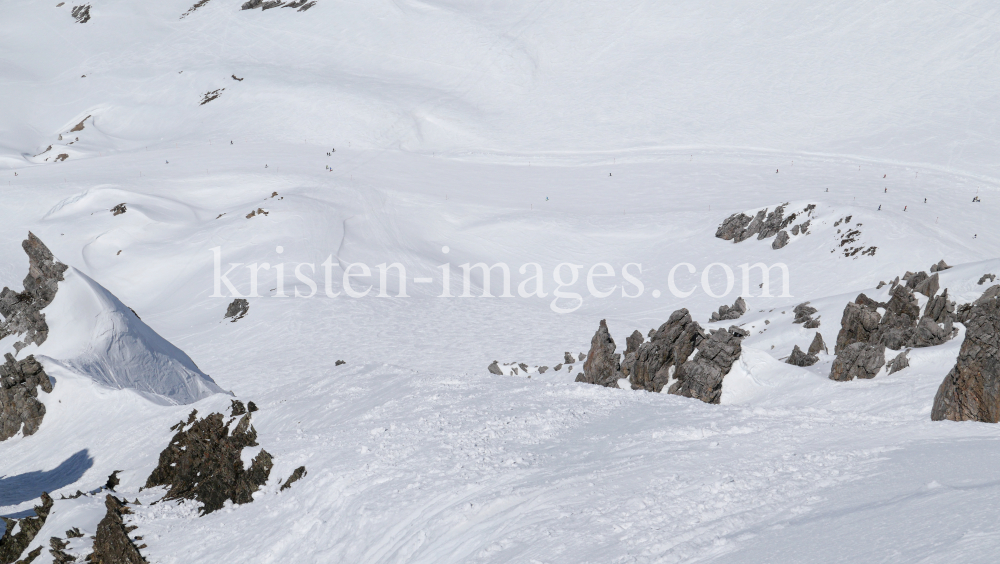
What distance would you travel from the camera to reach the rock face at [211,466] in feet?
52.5

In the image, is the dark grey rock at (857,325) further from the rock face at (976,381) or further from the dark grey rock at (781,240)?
the dark grey rock at (781,240)

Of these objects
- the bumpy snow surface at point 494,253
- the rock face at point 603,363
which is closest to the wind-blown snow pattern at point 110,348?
the bumpy snow surface at point 494,253

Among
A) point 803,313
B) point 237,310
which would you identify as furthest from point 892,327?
point 237,310

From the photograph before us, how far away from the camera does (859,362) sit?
19.1 meters

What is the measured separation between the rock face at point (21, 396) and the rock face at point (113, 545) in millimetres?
11954

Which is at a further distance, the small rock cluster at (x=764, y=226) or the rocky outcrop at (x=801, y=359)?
the small rock cluster at (x=764, y=226)

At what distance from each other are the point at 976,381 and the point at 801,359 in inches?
342

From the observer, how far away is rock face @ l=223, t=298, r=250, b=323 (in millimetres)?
39812

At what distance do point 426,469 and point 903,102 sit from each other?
73.9 m

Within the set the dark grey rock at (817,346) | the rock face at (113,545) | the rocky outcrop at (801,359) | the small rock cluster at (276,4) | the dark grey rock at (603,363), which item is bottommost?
the rock face at (113,545)

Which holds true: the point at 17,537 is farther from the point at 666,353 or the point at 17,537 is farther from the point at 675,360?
the point at 675,360

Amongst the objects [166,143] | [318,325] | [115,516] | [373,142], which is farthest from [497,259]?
[166,143]

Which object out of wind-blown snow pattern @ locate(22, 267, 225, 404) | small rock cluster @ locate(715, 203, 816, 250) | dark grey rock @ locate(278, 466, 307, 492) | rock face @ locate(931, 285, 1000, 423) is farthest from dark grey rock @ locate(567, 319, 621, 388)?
small rock cluster @ locate(715, 203, 816, 250)

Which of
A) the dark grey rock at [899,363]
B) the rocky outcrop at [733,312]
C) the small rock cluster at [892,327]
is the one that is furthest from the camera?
the rocky outcrop at [733,312]
